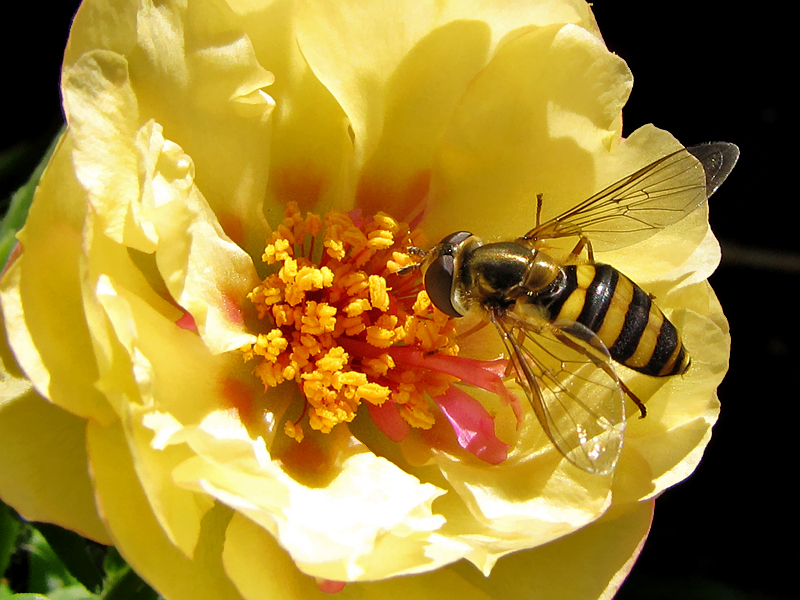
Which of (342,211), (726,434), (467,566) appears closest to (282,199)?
(342,211)

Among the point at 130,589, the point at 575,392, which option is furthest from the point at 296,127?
the point at 130,589

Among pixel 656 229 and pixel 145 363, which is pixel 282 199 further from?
pixel 656 229

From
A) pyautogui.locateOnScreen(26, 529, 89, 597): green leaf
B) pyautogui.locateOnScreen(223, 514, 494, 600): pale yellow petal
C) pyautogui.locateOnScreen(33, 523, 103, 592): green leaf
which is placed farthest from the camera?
pyautogui.locateOnScreen(26, 529, 89, 597): green leaf

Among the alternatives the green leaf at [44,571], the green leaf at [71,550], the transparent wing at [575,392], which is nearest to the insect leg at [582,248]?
the transparent wing at [575,392]

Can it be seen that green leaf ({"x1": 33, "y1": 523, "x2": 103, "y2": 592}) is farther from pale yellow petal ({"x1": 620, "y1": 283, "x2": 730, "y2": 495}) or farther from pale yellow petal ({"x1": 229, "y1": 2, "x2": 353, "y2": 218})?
pale yellow petal ({"x1": 620, "y1": 283, "x2": 730, "y2": 495})

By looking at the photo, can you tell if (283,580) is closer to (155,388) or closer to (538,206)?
(155,388)

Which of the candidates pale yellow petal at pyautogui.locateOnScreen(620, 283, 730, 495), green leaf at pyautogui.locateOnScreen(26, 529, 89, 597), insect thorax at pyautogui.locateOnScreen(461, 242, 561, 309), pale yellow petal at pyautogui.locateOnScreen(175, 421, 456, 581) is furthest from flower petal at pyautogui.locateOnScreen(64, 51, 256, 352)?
green leaf at pyautogui.locateOnScreen(26, 529, 89, 597)

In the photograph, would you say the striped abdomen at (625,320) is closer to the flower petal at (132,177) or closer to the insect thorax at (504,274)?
the insect thorax at (504,274)
